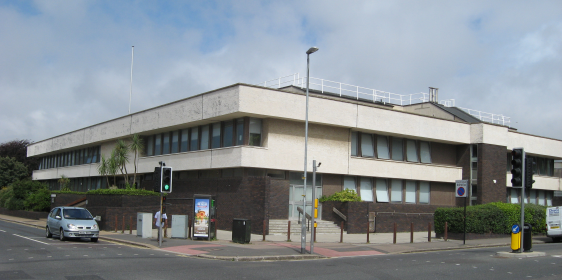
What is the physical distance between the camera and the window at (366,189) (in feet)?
112

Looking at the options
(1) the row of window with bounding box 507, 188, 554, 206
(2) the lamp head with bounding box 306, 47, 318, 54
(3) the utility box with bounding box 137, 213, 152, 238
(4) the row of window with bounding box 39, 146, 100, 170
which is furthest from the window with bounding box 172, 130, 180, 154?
(1) the row of window with bounding box 507, 188, 554, 206

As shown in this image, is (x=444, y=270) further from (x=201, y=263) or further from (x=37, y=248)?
(x=37, y=248)

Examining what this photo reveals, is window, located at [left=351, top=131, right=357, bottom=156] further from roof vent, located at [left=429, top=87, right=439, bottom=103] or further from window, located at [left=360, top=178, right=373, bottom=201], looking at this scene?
roof vent, located at [left=429, top=87, right=439, bottom=103]

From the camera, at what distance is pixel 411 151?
120 ft

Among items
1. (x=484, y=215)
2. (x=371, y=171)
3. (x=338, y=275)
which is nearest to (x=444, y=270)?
(x=338, y=275)

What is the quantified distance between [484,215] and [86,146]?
36820mm

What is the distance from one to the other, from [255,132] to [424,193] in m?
15.0

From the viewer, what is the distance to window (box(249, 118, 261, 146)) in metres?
29.5

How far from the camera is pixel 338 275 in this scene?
14.1 m

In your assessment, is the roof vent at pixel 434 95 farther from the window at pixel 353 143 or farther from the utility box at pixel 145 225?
the utility box at pixel 145 225

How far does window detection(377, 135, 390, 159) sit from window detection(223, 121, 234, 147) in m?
10.7

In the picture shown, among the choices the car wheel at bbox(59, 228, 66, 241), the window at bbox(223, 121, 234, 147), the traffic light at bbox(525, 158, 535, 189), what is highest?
the window at bbox(223, 121, 234, 147)

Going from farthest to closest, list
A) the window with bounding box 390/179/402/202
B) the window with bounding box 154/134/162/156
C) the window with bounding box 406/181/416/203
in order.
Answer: the window with bounding box 154/134/162/156, the window with bounding box 406/181/416/203, the window with bounding box 390/179/402/202

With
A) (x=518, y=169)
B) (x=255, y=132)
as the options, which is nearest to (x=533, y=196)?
(x=518, y=169)
